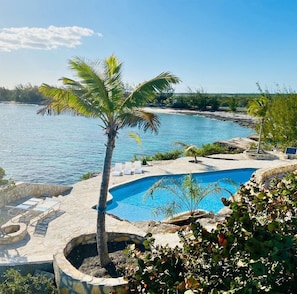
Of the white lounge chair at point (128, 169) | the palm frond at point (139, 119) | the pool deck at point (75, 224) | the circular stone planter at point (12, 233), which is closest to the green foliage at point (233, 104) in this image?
the pool deck at point (75, 224)

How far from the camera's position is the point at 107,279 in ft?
17.2

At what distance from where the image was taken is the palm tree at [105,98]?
5.59 metres

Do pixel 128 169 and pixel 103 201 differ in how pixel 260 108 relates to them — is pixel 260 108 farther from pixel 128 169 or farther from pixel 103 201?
pixel 103 201

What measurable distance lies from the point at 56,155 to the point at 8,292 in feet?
71.8

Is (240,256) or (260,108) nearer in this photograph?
(240,256)

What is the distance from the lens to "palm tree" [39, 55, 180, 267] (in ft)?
18.4

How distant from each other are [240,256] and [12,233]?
796cm

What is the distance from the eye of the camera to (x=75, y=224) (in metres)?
9.65

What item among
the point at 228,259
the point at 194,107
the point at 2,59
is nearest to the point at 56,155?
the point at 2,59

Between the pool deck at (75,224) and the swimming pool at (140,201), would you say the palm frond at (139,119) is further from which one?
the swimming pool at (140,201)

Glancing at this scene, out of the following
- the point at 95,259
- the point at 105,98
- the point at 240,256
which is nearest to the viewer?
the point at 240,256

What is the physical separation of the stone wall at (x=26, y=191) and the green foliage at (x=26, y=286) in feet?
18.4

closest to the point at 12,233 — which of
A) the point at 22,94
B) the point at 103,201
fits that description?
the point at 103,201

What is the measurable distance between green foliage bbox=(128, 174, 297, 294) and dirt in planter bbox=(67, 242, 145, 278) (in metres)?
3.05
